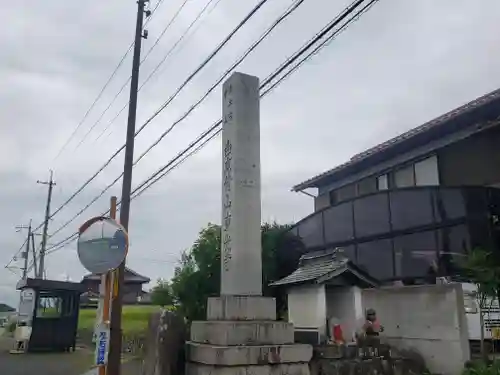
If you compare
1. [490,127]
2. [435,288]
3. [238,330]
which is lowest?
[238,330]

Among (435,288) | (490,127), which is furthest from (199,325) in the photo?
(490,127)

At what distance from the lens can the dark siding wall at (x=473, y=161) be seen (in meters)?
14.4

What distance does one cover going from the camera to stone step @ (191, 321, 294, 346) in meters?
7.23

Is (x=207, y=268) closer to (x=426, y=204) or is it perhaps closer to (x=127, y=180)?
(x=127, y=180)

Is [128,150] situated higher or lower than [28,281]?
higher

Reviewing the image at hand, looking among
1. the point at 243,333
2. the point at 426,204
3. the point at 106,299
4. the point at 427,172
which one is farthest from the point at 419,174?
the point at 106,299

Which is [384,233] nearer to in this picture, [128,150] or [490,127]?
[490,127]

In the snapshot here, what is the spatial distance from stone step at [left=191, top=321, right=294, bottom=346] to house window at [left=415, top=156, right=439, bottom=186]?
1029 centimetres

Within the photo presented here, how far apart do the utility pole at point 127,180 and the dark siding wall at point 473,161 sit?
9.93 meters

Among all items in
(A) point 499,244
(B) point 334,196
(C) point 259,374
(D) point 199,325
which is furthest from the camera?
(B) point 334,196

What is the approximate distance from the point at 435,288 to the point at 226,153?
5.62 meters

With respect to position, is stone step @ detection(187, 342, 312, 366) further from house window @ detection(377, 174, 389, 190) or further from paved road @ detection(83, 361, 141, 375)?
house window @ detection(377, 174, 389, 190)

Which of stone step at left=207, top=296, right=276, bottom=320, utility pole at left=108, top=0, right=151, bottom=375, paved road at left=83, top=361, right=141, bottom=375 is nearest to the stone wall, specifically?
stone step at left=207, top=296, right=276, bottom=320

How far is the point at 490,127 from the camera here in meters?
14.1
